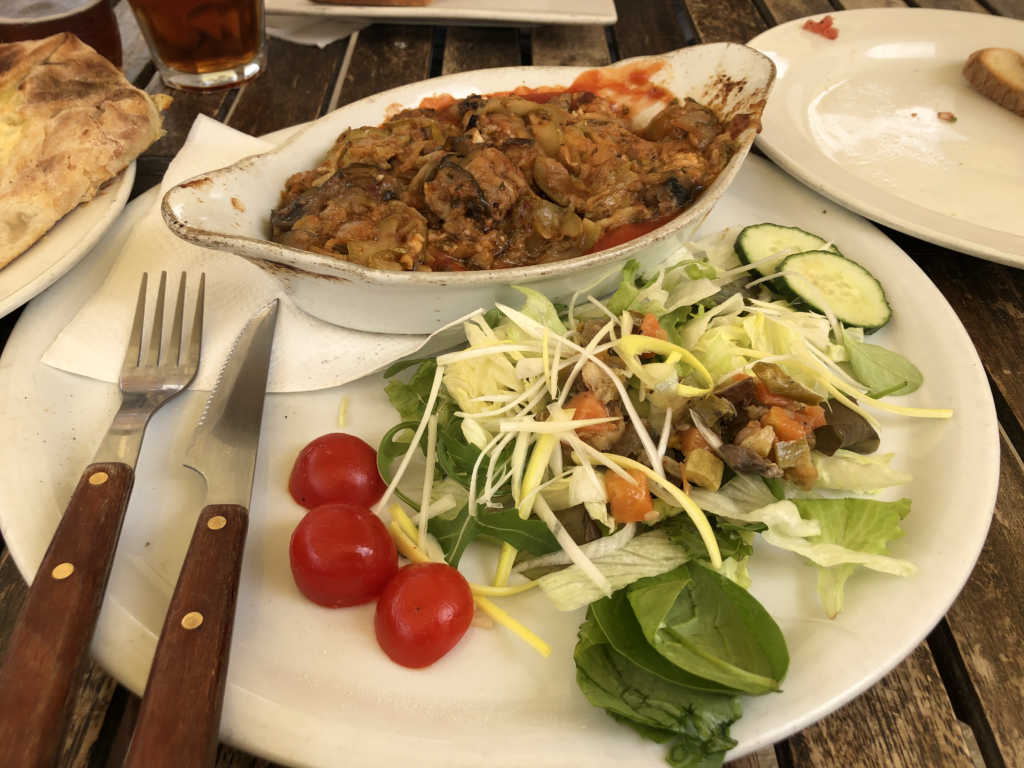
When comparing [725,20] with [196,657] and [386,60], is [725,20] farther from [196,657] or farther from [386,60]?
[196,657]

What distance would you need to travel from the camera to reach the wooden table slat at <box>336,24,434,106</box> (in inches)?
122

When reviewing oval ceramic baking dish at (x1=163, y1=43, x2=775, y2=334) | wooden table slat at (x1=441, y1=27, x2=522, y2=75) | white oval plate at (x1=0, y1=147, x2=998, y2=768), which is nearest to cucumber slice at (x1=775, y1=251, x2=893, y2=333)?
white oval plate at (x1=0, y1=147, x2=998, y2=768)

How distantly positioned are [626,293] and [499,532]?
789 mm

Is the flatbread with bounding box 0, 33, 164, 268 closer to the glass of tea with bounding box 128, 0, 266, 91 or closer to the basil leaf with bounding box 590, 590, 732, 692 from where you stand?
the glass of tea with bounding box 128, 0, 266, 91

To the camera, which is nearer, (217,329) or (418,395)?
(418,395)

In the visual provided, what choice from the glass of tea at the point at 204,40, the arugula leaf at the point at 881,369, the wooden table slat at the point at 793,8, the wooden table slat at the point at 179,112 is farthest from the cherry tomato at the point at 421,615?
the wooden table slat at the point at 793,8

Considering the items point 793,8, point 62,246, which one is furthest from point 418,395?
point 793,8

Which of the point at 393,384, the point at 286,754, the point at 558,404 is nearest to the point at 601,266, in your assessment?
the point at 558,404

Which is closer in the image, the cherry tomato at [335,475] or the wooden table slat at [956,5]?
the cherry tomato at [335,475]

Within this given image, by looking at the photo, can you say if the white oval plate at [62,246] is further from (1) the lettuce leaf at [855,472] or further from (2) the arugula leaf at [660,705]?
(1) the lettuce leaf at [855,472]

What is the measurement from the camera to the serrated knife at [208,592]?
975 millimetres

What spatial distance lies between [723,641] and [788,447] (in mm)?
456

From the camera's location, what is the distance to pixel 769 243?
2.14 m

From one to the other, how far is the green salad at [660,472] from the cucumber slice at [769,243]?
0.83 feet
